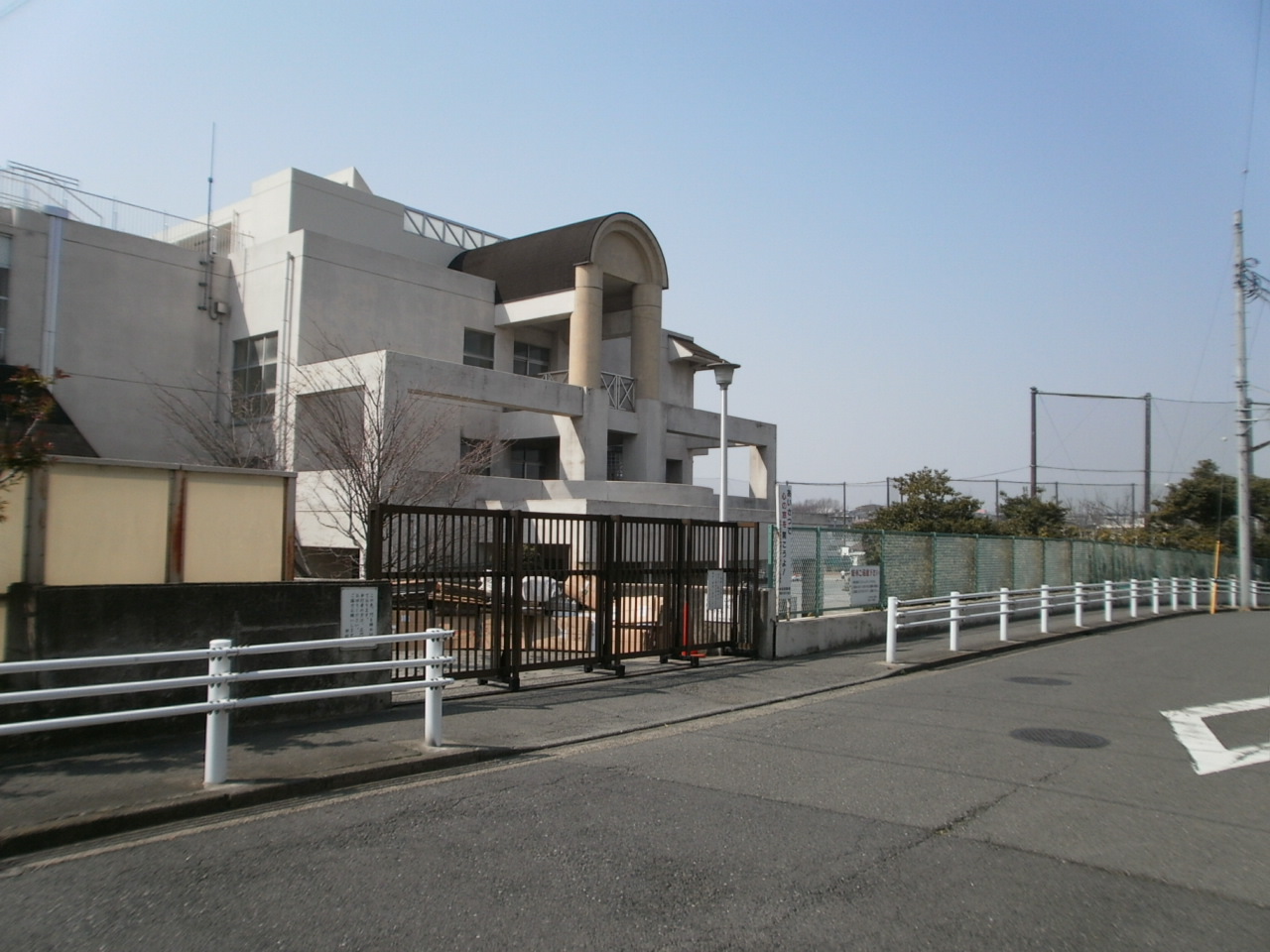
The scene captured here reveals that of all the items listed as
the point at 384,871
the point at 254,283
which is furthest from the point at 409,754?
the point at 254,283

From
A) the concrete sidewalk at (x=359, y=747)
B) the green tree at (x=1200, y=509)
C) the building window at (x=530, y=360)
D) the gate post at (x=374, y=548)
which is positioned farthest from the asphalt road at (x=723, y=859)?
the green tree at (x=1200, y=509)

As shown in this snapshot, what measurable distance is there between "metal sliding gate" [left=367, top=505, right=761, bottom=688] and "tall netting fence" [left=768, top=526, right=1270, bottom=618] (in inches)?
70.8

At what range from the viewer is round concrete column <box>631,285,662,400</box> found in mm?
34969

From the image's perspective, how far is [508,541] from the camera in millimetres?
10820

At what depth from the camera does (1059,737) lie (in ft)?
29.6

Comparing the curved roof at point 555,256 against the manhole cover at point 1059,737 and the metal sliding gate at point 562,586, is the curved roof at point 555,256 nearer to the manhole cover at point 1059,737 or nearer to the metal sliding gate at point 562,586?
the metal sliding gate at point 562,586

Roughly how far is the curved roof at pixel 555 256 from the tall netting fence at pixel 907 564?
55.9ft

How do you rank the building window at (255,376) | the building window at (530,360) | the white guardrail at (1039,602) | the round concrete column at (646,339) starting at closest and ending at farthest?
the white guardrail at (1039,602) → the building window at (255,376) → the round concrete column at (646,339) → the building window at (530,360)

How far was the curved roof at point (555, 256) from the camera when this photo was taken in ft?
110

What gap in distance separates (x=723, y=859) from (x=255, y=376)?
28.7m

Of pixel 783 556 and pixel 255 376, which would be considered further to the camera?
pixel 255 376

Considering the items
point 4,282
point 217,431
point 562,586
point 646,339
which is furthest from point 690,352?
point 562,586

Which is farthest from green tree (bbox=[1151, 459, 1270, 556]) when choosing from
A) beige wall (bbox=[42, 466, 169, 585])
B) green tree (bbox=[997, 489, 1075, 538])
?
Answer: beige wall (bbox=[42, 466, 169, 585])

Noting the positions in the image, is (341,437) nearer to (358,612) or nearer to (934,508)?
(358,612)
